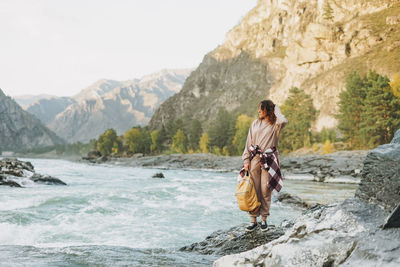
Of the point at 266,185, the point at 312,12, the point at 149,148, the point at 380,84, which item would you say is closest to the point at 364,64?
the point at 380,84

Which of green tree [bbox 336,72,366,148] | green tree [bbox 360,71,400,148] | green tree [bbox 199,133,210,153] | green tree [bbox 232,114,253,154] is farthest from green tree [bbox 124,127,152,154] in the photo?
green tree [bbox 360,71,400,148]

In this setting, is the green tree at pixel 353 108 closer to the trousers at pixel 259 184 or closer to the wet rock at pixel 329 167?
the wet rock at pixel 329 167

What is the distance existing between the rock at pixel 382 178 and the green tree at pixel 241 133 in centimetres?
6736

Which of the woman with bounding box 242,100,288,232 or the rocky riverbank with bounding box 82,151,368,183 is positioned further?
the rocky riverbank with bounding box 82,151,368,183

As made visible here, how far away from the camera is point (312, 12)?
13362cm

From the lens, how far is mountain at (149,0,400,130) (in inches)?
3511

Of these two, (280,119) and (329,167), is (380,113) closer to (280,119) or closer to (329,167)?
(329,167)

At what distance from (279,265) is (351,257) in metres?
0.81

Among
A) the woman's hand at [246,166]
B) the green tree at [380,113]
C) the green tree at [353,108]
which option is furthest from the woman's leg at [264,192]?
the green tree at [353,108]

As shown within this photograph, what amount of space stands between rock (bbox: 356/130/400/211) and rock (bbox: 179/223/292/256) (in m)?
2.88

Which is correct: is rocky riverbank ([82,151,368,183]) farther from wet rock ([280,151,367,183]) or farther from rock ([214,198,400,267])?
rock ([214,198,400,267])

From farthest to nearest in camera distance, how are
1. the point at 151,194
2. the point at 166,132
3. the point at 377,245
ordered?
the point at 166,132, the point at 151,194, the point at 377,245

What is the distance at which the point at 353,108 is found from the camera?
50562mm

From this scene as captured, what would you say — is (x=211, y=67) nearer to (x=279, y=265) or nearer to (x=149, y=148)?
(x=149, y=148)
